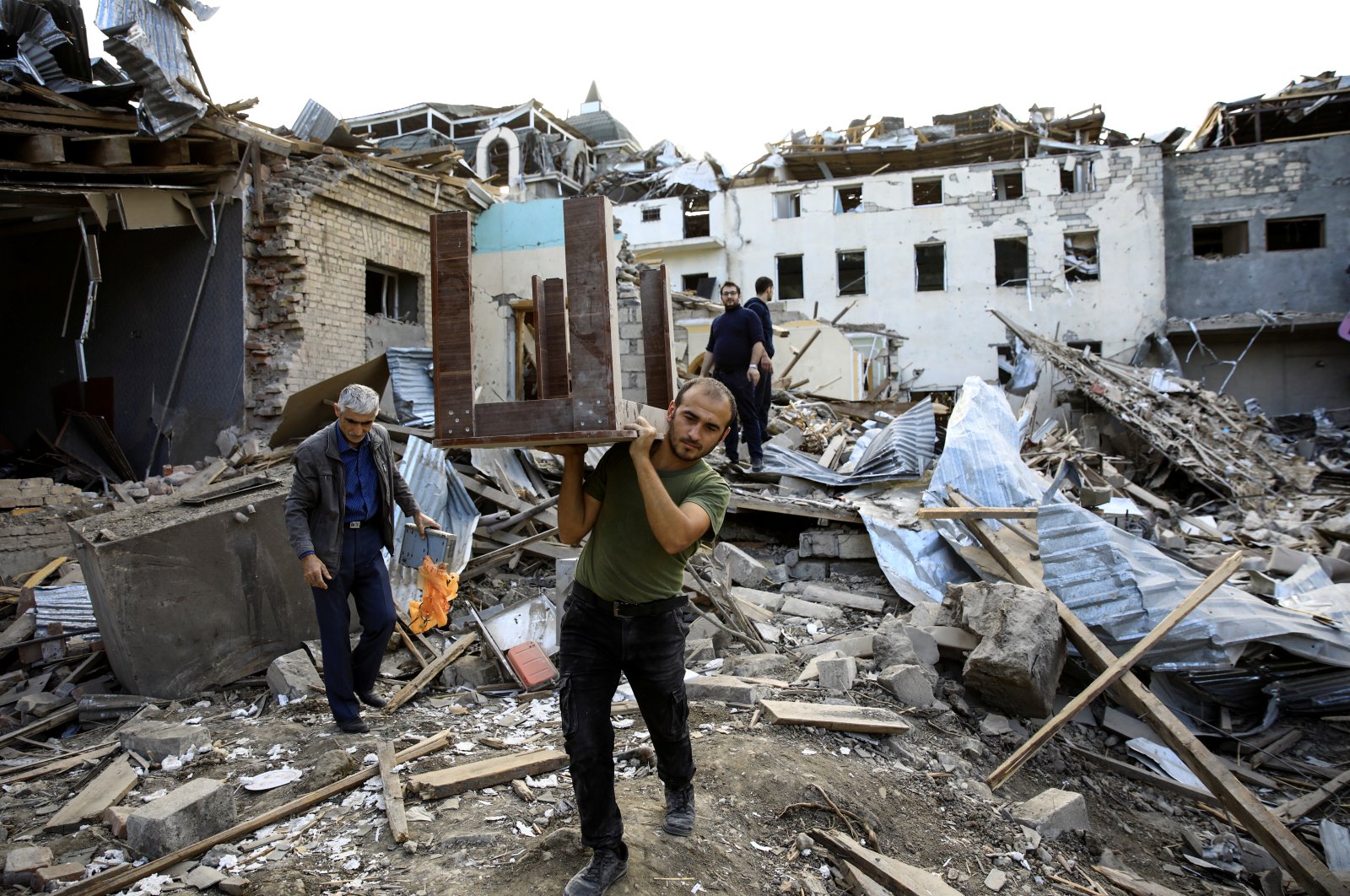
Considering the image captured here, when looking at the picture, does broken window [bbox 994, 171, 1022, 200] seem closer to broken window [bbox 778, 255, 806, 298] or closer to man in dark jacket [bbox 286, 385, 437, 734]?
broken window [bbox 778, 255, 806, 298]

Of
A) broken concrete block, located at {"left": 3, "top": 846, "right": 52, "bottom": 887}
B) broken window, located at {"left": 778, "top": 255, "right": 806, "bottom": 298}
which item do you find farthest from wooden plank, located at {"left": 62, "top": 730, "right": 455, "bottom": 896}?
broken window, located at {"left": 778, "top": 255, "right": 806, "bottom": 298}

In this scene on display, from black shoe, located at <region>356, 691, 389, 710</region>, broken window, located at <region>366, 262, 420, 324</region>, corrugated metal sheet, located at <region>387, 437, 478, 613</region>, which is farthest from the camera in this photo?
broken window, located at <region>366, 262, 420, 324</region>

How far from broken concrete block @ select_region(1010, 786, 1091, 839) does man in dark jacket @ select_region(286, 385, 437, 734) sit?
3457 mm

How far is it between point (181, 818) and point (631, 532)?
2.16m

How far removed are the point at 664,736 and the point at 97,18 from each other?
29.5 feet

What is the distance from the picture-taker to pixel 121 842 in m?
3.41

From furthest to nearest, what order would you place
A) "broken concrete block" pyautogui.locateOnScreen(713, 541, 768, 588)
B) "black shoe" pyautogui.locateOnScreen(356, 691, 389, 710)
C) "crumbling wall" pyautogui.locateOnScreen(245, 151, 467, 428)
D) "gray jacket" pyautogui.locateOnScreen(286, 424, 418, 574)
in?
"crumbling wall" pyautogui.locateOnScreen(245, 151, 467, 428) → "broken concrete block" pyautogui.locateOnScreen(713, 541, 768, 588) → "black shoe" pyautogui.locateOnScreen(356, 691, 389, 710) → "gray jacket" pyautogui.locateOnScreen(286, 424, 418, 574)

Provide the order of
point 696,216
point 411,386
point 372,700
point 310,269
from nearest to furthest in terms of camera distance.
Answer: point 372,700, point 411,386, point 310,269, point 696,216

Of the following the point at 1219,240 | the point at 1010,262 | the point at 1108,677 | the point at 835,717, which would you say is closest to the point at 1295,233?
the point at 1219,240

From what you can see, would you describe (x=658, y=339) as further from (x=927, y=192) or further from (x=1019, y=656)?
(x=927, y=192)

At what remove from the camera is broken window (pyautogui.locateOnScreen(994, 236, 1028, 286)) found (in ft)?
91.6

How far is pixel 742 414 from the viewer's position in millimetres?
8938

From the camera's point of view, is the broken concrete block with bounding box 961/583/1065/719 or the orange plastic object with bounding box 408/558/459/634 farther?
the orange plastic object with bounding box 408/558/459/634

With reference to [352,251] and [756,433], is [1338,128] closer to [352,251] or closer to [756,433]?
[756,433]
